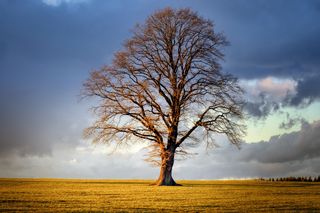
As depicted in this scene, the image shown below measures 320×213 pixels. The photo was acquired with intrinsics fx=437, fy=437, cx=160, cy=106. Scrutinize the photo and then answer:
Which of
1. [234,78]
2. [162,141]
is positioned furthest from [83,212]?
[234,78]

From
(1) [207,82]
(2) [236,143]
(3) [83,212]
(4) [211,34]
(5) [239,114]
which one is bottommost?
(3) [83,212]

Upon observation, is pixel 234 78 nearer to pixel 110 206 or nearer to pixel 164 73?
pixel 164 73

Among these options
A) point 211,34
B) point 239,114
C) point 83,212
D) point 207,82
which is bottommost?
point 83,212

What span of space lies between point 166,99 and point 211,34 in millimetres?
7629

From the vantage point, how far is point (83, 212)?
16500 mm

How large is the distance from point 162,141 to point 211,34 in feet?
36.6

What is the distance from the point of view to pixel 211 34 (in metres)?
41.4

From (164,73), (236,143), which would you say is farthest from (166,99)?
(236,143)

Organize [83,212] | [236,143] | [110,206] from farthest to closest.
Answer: [236,143], [110,206], [83,212]

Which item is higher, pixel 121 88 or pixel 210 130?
pixel 121 88

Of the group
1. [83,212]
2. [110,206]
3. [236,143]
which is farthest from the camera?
[236,143]

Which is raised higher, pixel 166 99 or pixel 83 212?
pixel 166 99

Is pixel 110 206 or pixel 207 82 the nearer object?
pixel 110 206

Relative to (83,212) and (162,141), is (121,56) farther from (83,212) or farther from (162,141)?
(83,212)
